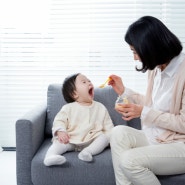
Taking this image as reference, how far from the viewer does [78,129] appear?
207cm

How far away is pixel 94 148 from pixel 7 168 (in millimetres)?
995

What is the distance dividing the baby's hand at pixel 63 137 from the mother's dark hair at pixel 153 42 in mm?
644

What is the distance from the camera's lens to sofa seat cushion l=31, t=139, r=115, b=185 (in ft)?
5.98

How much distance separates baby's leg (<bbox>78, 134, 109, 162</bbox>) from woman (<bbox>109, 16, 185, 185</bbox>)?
0.17m

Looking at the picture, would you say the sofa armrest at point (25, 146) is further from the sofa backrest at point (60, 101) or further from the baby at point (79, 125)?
the sofa backrest at point (60, 101)

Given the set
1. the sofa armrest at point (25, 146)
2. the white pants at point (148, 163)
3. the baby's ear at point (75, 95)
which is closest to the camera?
the white pants at point (148, 163)

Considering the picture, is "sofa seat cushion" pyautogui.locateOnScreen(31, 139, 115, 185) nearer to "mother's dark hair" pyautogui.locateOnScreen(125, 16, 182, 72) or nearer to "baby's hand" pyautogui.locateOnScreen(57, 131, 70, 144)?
"baby's hand" pyautogui.locateOnScreen(57, 131, 70, 144)

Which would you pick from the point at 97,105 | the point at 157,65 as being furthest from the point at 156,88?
the point at 97,105

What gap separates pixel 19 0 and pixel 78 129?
132cm

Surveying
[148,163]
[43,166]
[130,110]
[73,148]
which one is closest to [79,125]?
[73,148]

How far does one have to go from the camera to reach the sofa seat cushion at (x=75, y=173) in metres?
1.82

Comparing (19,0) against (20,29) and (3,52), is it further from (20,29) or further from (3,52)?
(3,52)

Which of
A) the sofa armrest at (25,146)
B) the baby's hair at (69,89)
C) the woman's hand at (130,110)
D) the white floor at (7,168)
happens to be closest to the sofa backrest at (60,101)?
the baby's hair at (69,89)

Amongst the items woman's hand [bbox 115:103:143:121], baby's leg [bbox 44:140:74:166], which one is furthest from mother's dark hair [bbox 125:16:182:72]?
baby's leg [bbox 44:140:74:166]
